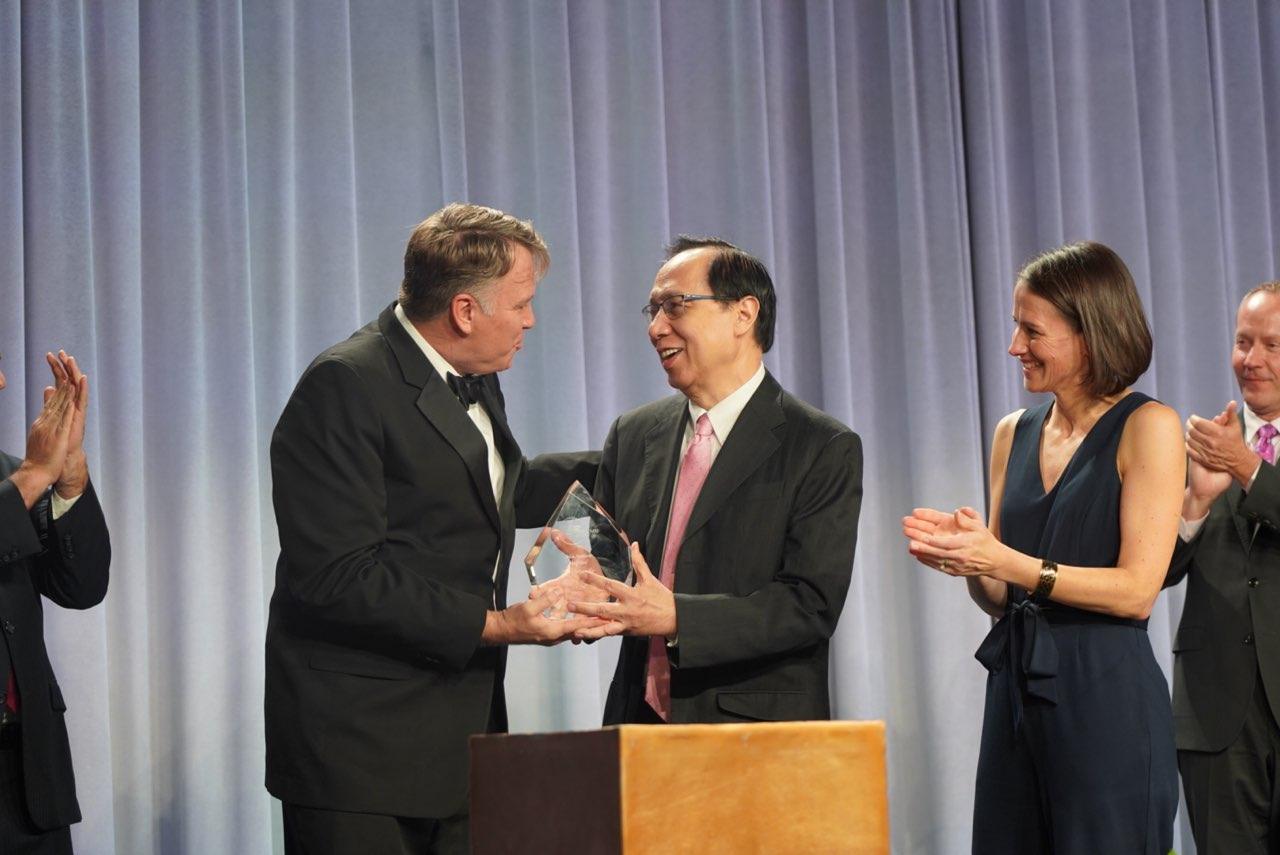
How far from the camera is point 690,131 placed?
4453mm

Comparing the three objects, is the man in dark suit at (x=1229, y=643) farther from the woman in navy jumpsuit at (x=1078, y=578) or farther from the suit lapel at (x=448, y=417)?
the suit lapel at (x=448, y=417)

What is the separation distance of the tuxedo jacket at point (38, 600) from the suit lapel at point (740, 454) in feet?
4.52

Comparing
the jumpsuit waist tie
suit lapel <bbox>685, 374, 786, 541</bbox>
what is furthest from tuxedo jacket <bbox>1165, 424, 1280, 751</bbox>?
suit lapel <bbox>685, 374, 786, 541</bbox>

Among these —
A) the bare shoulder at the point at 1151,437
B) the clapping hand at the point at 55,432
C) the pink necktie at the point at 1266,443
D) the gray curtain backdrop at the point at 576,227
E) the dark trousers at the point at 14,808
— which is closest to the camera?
the bare shoulder at the point at 1151,437

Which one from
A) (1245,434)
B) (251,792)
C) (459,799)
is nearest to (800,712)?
(459,799)

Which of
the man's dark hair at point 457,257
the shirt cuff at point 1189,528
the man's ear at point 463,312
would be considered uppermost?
the man's dark hair at point 457,257

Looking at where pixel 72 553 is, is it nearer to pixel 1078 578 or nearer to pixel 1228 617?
pixel 1078 578

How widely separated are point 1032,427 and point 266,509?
2159mm

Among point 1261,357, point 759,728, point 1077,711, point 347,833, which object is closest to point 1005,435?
point 1077,711

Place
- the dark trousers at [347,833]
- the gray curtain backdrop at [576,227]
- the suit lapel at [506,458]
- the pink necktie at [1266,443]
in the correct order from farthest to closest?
the gray curtain backdrop at [576,227] → the pink necktie at [1266,443] → the suit lapel at [506,458] → the dark trousers at [347,833]

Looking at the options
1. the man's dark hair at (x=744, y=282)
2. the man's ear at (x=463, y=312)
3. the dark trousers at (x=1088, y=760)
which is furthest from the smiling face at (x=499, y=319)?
the dark trousers at (x=1088, y=760)

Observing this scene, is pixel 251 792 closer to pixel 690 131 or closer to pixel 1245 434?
pixel 690 131

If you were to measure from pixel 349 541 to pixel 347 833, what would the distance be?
49 centimetres

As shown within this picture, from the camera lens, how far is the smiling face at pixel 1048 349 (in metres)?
2.56
